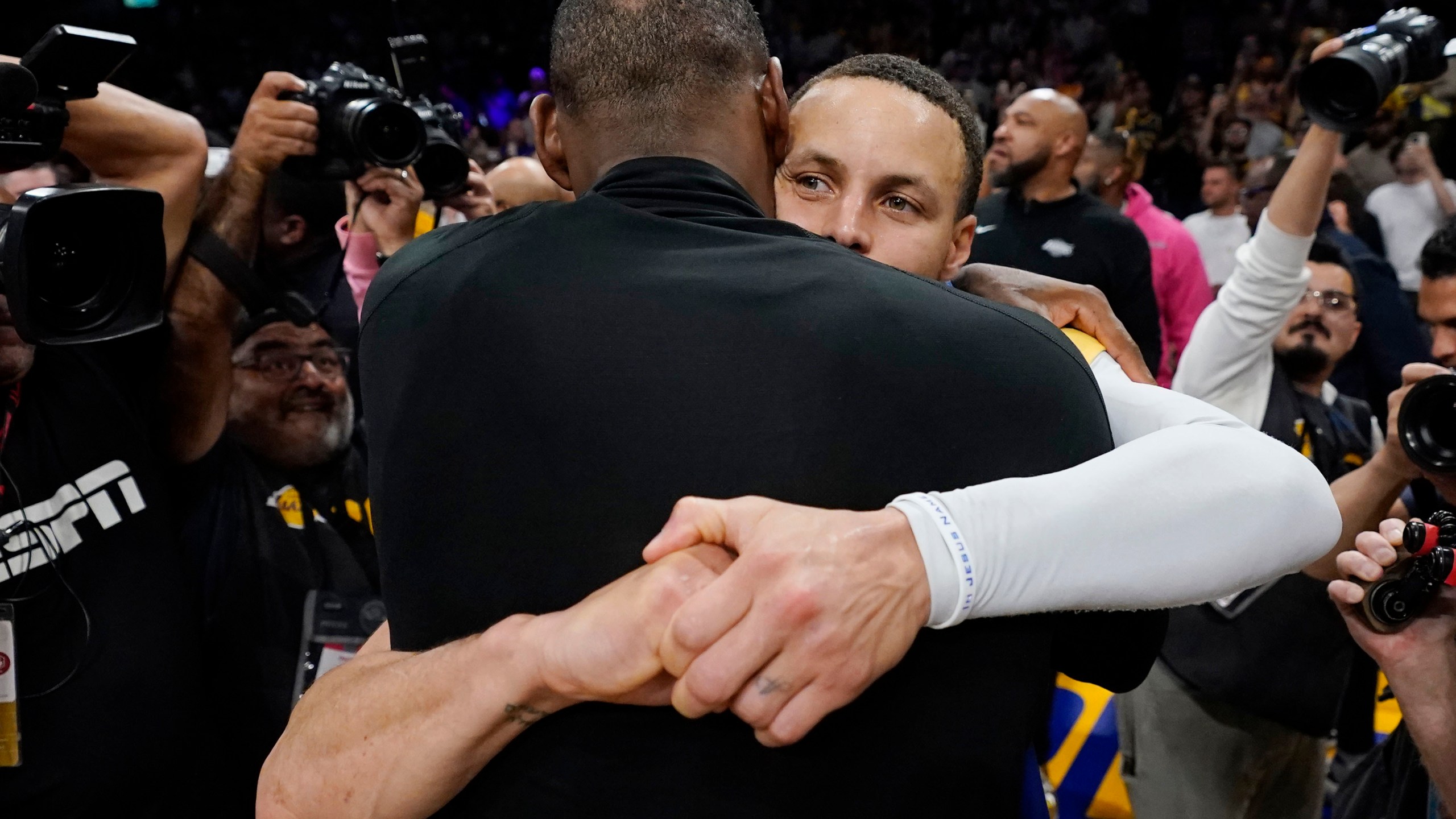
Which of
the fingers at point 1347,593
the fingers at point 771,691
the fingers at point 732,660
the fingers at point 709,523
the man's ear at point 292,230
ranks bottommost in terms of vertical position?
the man's ear at point 292,230

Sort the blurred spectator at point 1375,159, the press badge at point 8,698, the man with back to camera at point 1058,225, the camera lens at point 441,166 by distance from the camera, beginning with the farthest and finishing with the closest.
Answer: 1. the blurred spectator at point 1375,159
2. the man with back to camera at point 1058,225
3. the camera lens at point 441,166
4. the press badge at point 8,698

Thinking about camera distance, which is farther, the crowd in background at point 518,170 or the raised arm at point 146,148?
the crowd in background at point 518,170

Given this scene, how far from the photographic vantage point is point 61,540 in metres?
1.94

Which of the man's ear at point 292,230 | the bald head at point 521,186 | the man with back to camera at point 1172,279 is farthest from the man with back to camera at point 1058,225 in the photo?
the man's ear at point 292,230

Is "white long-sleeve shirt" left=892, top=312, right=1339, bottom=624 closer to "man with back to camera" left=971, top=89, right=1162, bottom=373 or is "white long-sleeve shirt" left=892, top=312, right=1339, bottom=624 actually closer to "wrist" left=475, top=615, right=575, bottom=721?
"wrist" left=475, top=615, right=575, bottom=721

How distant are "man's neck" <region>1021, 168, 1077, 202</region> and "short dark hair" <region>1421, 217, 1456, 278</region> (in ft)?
5.17

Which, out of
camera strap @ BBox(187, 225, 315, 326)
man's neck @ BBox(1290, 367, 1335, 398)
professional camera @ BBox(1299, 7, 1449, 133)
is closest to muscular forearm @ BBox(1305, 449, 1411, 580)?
man's neck @ BBox(1290, 367, 1335, 398)

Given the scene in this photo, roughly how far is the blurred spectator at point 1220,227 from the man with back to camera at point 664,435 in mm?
5107

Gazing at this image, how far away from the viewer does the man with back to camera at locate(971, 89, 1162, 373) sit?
3723 mm

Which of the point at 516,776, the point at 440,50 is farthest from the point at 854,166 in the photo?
the point at 440,50

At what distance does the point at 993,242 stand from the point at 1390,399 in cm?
174

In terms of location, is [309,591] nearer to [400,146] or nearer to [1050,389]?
[400,146]

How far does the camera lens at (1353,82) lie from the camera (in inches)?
104

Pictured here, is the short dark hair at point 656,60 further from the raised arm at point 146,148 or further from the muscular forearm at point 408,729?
the raised arm at point 146,148
